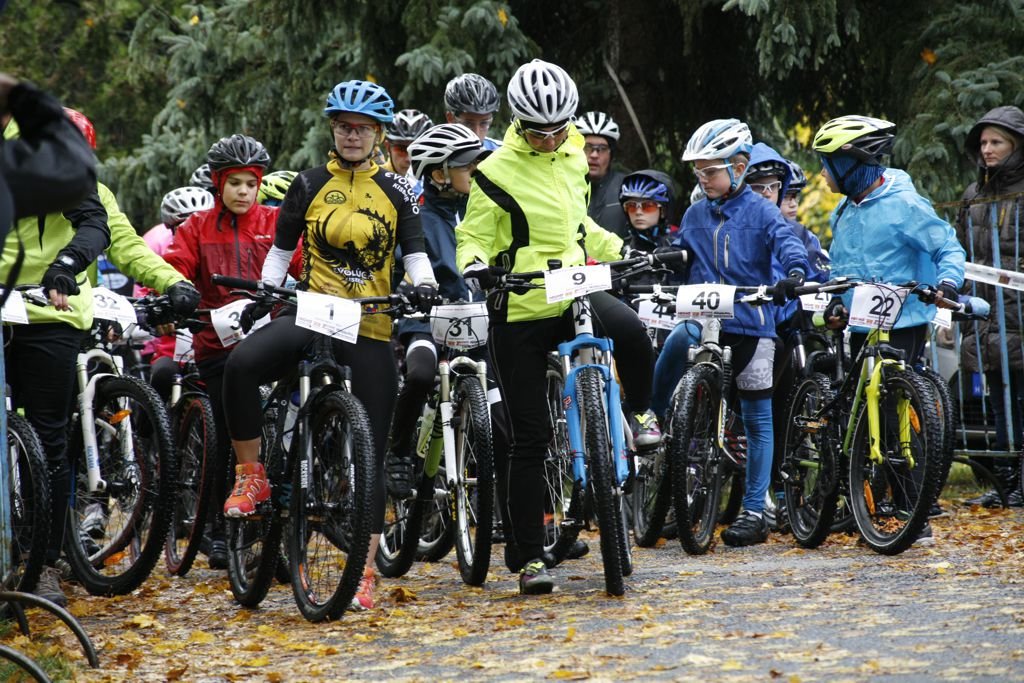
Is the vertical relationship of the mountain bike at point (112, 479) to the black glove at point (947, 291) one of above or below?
below

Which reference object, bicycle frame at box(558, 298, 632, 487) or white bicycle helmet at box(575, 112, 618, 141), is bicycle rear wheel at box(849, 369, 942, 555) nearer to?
bicycle frame at box(558, 298, 632, 487)

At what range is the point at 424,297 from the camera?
750 cm

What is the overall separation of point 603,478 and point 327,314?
53.9 inches

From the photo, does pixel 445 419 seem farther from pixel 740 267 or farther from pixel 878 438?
pixel 878 438

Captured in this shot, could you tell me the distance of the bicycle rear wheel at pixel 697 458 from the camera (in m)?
9.12

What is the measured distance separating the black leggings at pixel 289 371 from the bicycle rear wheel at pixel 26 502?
0.85 metres

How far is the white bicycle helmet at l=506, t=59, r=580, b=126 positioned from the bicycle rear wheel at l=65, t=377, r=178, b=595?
224cm

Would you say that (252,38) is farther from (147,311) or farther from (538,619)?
(538,619)

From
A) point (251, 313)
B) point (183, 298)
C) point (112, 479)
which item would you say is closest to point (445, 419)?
point (251, 313)

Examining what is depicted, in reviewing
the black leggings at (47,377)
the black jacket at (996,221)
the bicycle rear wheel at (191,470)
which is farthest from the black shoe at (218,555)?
the black jacket at (996,221)

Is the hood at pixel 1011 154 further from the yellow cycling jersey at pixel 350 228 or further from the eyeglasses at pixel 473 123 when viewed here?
the yellow cycling jersey at pixel 350 228

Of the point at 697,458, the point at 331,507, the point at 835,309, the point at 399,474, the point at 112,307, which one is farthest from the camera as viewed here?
the point at 697,458

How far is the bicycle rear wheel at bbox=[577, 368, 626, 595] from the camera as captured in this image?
7.52 metres

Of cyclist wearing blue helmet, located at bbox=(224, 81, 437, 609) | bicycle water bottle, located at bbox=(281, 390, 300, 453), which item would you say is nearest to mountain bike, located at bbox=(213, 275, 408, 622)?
bicycle water bottle, located at bbox=(281, 390, 300, 453)
